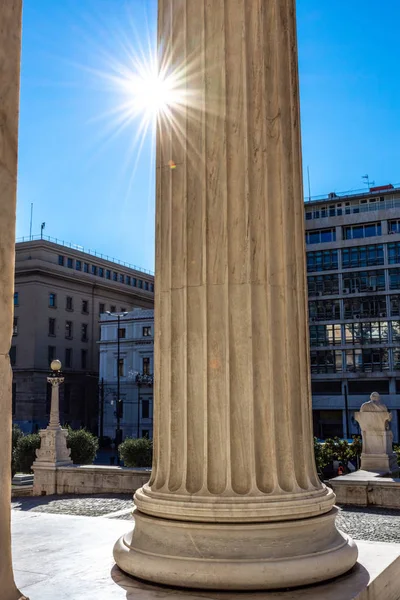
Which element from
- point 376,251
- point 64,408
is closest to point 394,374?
point 376,251

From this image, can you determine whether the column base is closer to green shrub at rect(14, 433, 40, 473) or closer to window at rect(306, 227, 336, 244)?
green shrub at rect(14, 433, 40, 473)

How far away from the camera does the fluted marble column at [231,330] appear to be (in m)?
5.80

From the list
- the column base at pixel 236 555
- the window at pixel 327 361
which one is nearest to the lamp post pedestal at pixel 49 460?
the column base at pixel 236 555

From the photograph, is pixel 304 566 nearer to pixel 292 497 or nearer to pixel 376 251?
pixel 292 497

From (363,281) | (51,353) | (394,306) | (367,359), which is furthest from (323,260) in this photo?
(51,353)

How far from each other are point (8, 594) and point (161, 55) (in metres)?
5.67

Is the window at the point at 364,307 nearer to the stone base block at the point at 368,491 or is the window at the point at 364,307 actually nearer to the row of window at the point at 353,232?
the row of window at the point at 353,232

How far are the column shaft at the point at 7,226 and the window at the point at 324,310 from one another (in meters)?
65.7

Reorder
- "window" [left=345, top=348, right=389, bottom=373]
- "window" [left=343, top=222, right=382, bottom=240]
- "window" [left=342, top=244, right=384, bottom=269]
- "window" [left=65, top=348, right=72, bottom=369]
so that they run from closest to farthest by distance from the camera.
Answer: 1. "window" [left=345, top=348, right=389, bottom=373]
2. "window" [left=342, top=244, right=384, bottom=269]
3. "window" [left=343, top=222, right=382, bottom=240]
4. "window" [left=65, top=348, right=72, bottom=369]

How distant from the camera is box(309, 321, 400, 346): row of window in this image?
6550cm

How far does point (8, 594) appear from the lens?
3838mm

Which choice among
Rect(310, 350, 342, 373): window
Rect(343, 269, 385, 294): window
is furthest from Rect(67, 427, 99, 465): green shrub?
Rect(343, 269, 385, 294): window

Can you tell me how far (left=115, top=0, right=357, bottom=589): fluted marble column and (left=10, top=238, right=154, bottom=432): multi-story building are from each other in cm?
6687

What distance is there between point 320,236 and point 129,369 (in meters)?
25.9
